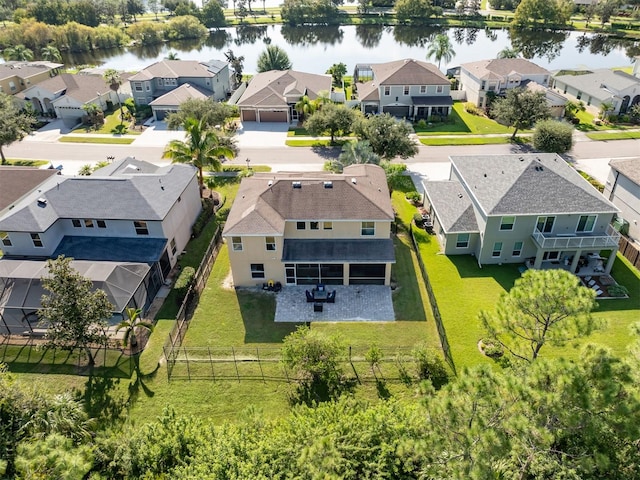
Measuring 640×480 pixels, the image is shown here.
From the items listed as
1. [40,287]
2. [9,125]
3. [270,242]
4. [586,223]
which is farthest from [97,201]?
[586,223]

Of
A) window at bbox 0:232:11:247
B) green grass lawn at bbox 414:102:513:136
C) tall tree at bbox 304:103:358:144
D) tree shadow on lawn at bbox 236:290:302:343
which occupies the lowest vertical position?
tree shadow on lawn at bbox 236:290:302:343

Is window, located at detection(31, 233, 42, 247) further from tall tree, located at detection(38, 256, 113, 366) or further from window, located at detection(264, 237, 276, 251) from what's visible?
window, located at detection(264, 237, 276, 251)

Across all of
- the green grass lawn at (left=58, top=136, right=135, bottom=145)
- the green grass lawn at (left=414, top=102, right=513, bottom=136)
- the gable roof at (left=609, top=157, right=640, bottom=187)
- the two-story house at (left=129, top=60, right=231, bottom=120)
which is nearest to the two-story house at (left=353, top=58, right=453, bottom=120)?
the green grass lawn at (left=414, top=102, right=513, bottom=136)

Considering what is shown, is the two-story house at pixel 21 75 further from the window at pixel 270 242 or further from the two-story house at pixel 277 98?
the window at pixel 270 242

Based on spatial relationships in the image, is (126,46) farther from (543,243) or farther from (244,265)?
(543,243)

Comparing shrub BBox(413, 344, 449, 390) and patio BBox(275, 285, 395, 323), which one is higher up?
shrub BBox(413, 344, 449, 390)

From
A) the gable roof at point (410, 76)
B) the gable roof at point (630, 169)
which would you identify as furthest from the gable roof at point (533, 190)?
the gable roof at point (410, 76)
